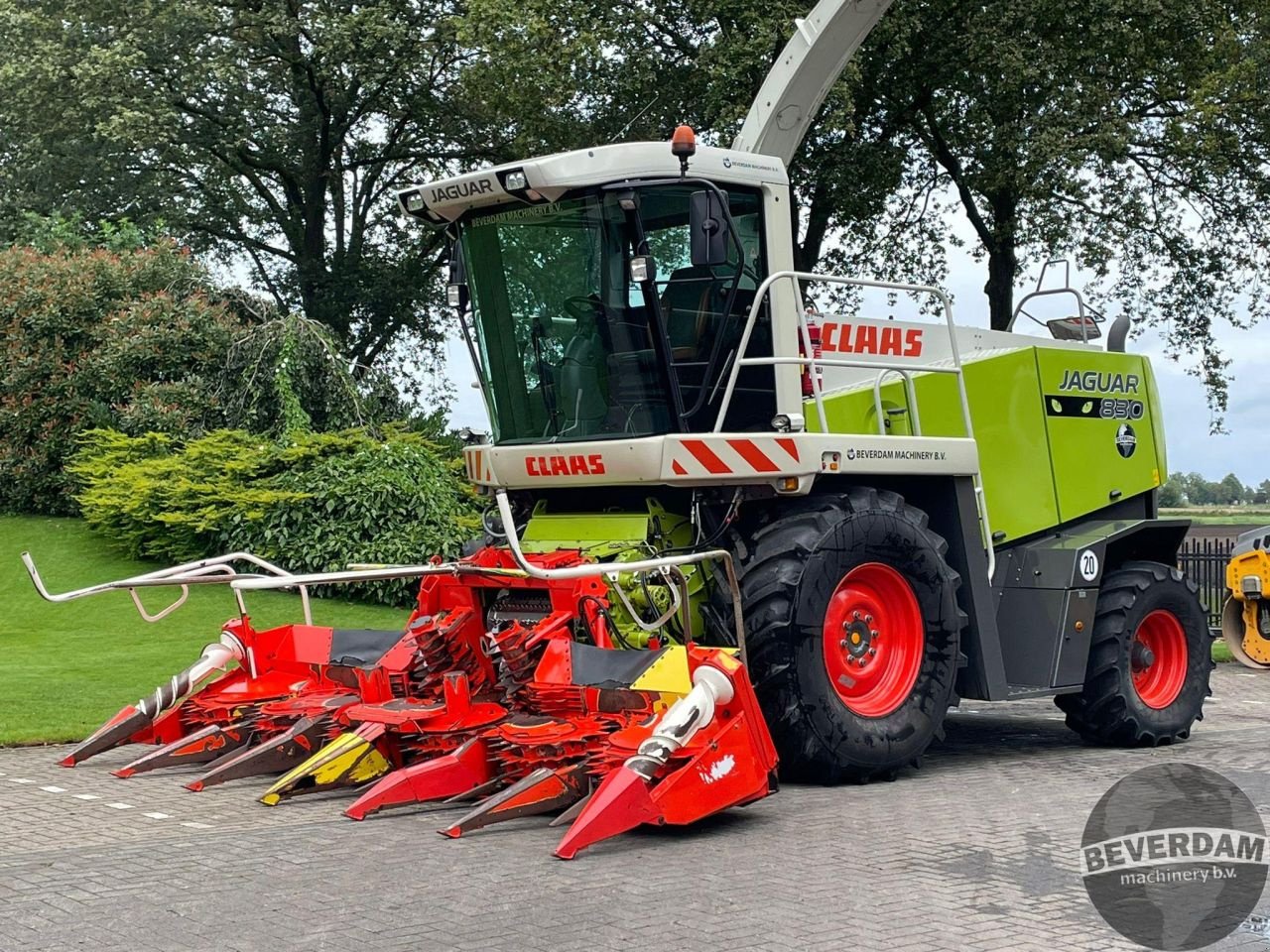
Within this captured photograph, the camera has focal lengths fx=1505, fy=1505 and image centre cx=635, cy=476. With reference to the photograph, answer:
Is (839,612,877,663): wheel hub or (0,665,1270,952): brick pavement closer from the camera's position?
(0,665,1270,952): brick pavement

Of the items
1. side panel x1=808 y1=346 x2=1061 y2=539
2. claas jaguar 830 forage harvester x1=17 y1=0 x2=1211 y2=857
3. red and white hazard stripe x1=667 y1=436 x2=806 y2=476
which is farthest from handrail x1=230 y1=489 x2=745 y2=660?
side panel x1=808 y1=346 x2=1061 y2=539

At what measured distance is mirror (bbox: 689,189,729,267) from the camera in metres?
8.03

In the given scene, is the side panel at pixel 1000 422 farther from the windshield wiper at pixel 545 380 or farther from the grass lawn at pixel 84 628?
the grass lawn at pixel 84 628

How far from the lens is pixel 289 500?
1889 centimetres

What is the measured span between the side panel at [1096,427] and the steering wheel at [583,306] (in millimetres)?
3491

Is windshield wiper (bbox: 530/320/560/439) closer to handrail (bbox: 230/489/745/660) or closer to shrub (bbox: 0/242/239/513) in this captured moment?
handrail (bbox: 230/489/745/660)

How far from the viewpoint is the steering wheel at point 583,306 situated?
8930mm

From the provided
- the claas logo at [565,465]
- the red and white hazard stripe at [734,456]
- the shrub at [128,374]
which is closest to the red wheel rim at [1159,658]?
the red and white hazard stripe at [734,456]

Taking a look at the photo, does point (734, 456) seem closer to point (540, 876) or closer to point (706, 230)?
point (706, 230)

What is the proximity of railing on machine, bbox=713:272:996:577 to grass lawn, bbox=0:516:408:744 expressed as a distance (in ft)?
17.7

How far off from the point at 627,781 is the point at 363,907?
1427 millimetres

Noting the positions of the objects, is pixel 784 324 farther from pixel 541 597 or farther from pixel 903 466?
pixel 541 597

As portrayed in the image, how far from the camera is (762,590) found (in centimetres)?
841

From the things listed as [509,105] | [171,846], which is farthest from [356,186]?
[171,846]
